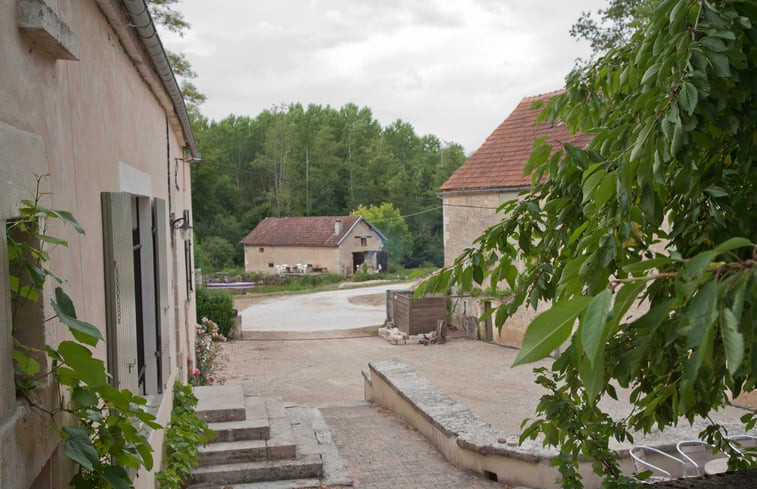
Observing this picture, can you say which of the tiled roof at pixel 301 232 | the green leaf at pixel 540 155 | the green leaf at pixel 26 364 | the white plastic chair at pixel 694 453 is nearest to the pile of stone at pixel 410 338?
the white plastic chair at pixel 694 453

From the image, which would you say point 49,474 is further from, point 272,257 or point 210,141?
point 210,141

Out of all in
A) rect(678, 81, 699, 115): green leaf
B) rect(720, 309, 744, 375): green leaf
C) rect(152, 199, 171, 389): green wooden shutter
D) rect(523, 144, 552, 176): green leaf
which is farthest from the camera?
rect(152, 199, 171, 389): green wooden shutter

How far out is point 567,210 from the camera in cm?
285

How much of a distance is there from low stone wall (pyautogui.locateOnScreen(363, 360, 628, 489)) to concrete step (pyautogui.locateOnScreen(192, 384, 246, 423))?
7.59ft

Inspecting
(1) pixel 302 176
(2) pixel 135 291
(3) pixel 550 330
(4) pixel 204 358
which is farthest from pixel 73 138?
(1) pixel 302 176

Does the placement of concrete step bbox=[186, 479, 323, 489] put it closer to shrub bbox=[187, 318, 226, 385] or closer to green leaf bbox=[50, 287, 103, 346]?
shrub bbox=[187, 318, 226, 385]

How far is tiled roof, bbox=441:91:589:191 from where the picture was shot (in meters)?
17.5

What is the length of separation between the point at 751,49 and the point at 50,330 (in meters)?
2.47

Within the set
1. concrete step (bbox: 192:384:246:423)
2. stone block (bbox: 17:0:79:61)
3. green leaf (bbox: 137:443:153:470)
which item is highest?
stone block (bbox: 17:0:79:61)

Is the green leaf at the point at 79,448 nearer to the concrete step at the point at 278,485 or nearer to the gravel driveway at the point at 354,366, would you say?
the concrete step at the point at 278,485

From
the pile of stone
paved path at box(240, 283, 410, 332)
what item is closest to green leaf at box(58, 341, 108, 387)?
the pile of stone

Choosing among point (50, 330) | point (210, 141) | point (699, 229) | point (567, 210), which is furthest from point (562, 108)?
point (210, 141)

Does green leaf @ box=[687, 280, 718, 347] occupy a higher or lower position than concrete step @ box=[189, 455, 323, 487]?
higher

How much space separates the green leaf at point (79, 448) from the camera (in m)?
1.88
